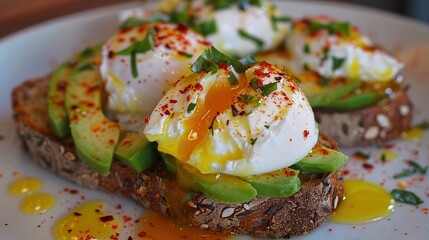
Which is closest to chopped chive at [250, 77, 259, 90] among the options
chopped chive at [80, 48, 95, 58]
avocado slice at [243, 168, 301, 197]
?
avocado slice at [243, 168, 301, 197]

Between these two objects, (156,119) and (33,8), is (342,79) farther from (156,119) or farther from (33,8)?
(33,8)

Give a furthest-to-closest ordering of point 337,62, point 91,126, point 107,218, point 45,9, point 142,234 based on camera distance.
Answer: point 45,9 < point 337,62 < point 91,126 < point 107,218 < point 142,234

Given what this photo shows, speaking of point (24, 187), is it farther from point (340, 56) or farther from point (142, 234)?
point (340, 56)

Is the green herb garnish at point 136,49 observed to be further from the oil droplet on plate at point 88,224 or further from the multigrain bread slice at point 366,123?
the multigrain bread slice at point 366,123

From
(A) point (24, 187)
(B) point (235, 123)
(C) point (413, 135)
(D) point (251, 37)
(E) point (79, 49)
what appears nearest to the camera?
(B) point (235, 123)

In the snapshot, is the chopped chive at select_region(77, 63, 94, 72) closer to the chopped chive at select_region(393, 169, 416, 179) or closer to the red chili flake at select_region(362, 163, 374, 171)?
the red chili flake at select_region(362, 163, 374, 171)

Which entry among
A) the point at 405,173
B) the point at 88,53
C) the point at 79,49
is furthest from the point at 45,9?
the point at 405,173

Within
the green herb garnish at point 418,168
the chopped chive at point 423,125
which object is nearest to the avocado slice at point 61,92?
the green herb garnish at point 418,168

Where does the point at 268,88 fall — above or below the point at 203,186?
above
